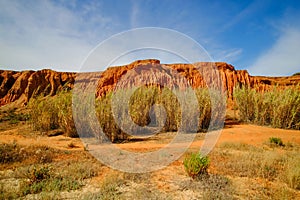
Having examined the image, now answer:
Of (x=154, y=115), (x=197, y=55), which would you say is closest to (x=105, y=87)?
(x=154, y=115)

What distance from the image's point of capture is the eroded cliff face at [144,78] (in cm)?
2720

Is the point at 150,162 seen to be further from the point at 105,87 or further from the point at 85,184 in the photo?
the point at 105,87

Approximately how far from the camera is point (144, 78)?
2697 cm

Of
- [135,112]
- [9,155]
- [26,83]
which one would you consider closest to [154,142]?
[135,112]

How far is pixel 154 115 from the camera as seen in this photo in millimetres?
10258

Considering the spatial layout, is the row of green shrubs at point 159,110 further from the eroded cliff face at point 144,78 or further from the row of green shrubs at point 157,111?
the eroded cliff face at point 144,78

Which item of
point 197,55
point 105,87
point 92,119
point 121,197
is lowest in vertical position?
point 121,197

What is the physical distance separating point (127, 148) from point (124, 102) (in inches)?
114

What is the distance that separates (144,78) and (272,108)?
18.1 m

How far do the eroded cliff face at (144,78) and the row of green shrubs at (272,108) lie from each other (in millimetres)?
14821

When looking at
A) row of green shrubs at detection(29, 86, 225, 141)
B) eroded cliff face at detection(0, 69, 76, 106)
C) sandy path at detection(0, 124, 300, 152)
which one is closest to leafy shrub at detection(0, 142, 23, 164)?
sandy path at detection(0, 124, 300, 152)

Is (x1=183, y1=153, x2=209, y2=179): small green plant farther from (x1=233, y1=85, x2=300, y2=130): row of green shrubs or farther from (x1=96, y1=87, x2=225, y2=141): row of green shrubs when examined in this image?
(x1=233, y1=85, x2=300, y2=130): row of green shrubs

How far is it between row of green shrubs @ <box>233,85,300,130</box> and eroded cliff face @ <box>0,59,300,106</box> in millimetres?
14821

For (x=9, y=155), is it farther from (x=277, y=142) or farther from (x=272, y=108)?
(x=272, y=108)
